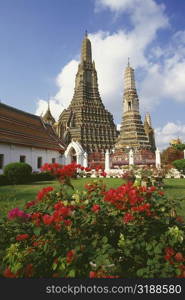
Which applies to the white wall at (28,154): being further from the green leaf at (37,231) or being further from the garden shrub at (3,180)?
the green leaf at (37,231)

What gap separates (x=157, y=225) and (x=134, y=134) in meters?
45.5

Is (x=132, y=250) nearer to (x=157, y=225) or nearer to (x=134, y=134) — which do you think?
(x=157, y=225)

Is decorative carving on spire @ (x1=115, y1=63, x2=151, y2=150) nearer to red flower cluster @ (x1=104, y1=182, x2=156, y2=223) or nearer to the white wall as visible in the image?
the white wall

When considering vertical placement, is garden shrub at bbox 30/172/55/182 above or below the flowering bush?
above

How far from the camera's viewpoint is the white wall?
17.0 m

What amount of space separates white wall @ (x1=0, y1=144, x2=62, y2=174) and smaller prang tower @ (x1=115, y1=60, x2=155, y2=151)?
78.0 feet

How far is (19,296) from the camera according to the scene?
1.93 metres

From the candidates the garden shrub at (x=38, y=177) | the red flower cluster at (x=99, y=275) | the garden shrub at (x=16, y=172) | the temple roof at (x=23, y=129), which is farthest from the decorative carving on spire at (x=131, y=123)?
the red flower cluster at (x=99, y=275)

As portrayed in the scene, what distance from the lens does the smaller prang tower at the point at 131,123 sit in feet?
153

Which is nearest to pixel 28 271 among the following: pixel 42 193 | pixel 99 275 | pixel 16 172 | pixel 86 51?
pixel 99 275

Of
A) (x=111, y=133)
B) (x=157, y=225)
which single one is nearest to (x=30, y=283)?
(x=157, y=225)

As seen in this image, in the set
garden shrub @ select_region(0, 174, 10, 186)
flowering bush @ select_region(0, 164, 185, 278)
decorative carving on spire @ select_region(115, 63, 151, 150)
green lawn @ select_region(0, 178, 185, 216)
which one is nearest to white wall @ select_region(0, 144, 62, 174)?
garden shrub @ select_region(0, 174, 10, 186)

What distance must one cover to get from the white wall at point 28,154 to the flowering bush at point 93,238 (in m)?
14.9

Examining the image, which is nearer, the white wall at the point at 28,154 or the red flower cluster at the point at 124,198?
the red flower cluster at the point at 124,198
